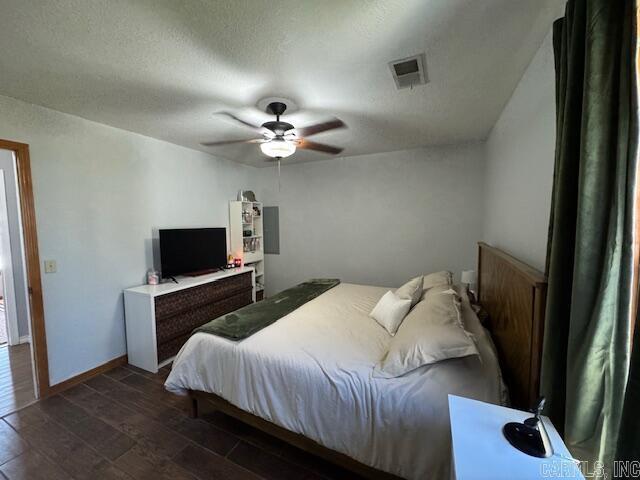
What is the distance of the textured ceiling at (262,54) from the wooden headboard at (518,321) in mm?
1252

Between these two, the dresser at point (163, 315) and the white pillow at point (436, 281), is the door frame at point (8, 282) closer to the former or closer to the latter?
the dresser at point (163, 315)

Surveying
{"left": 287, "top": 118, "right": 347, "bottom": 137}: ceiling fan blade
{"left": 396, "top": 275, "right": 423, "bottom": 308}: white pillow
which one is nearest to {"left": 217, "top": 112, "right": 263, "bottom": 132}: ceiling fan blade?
{"left": 287, "top": 118, "right": 347, "bottom": 137}: ceiling fan blade

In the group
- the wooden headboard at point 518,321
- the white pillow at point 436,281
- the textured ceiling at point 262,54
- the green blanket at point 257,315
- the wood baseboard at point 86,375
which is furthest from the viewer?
the white pillow at point 436,281

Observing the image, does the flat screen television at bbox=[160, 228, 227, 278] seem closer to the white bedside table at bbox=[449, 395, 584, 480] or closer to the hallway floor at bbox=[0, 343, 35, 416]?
the hallway floor at bbox=[0, 343, 35, 416]

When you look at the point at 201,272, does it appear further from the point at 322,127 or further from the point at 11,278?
the point at 322,127

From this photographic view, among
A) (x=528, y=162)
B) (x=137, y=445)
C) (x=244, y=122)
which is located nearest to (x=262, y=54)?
(x=244, y=122)

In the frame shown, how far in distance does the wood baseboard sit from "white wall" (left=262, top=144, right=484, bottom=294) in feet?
8.03

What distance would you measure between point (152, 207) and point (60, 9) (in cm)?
216

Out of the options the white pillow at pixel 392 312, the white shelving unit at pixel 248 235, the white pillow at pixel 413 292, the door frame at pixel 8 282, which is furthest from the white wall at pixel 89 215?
the white pillow at pixel 413 292

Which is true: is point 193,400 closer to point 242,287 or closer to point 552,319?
point 242,287

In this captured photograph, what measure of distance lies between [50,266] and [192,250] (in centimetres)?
130

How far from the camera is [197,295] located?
3.12 metres

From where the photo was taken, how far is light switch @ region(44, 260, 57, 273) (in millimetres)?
2260

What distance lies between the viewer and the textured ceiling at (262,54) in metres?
1.22
